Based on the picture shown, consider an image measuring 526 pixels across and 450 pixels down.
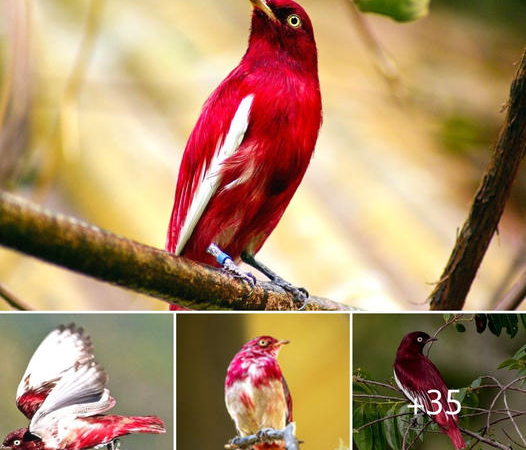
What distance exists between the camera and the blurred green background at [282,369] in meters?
2.28

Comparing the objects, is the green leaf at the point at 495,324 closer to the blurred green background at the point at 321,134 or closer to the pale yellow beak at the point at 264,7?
the blurred green background at the point at 321,134

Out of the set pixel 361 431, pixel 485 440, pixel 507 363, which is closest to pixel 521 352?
pixel 507 363

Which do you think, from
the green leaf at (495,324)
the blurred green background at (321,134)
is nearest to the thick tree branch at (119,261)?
the blurred green background at (321,134)

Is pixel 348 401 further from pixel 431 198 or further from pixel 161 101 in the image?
pixel 161 101

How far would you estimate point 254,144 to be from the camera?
6.96 feet

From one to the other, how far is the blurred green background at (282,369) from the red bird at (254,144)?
5.6 inches

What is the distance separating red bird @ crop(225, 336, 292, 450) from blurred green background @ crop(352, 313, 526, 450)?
0.24 metres

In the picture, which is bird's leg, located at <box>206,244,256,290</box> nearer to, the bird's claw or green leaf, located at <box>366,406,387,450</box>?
the bird's claw

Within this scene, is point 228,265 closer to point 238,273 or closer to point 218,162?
point 238,273

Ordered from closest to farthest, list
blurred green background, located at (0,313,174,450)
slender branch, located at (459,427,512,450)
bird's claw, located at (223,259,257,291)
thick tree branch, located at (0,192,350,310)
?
thick tree branch, located at (0,192,350,310), bird's claw, located at (223,259,257,291), slender branch, located at (459,427,512,450), blurred green background, located at (0,313,174,450)

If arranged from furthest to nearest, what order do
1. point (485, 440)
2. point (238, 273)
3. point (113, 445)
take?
point (113, 445) → point (485, 440) → point (238, 273)

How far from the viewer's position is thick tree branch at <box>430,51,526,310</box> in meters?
2.18

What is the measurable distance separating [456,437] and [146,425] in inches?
37.2

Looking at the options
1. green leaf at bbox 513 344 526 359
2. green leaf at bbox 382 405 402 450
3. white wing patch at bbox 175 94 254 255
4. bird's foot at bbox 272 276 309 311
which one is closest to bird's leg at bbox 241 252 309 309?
bird's foot at bbox 272 276 309 311
